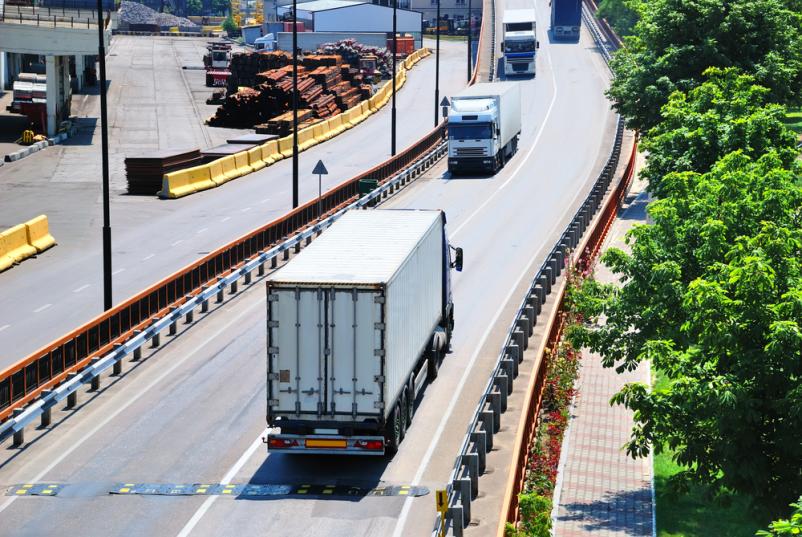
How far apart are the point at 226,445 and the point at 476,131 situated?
129 ft

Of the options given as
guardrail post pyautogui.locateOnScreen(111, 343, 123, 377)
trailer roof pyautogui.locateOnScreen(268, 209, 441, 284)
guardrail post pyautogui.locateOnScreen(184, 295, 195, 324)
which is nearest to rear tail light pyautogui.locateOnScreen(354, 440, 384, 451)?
trailer roof pyautogui.locateOnScreen(268, 209, 441, 284)

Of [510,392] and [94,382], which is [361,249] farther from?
[94,382]

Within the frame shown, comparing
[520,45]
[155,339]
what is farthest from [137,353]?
[520,45]

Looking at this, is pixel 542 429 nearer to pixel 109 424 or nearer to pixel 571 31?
pixel 109 424

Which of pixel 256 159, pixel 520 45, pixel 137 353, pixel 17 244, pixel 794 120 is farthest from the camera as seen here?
pixel 520 45

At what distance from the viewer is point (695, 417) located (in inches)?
810

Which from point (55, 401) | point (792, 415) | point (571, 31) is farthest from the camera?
point (571, 31)

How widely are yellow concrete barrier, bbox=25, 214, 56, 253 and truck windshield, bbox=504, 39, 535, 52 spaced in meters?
63.2

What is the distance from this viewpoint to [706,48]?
5778cm

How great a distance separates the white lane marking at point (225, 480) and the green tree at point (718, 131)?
16561 millimetres

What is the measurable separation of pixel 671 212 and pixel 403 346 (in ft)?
20.4

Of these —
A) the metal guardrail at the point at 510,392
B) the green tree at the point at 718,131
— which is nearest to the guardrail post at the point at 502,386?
the metal guardrail at the point at 510,392

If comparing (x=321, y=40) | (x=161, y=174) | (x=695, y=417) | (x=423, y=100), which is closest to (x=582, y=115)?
(x=423, y=100)

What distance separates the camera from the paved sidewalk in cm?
2216
